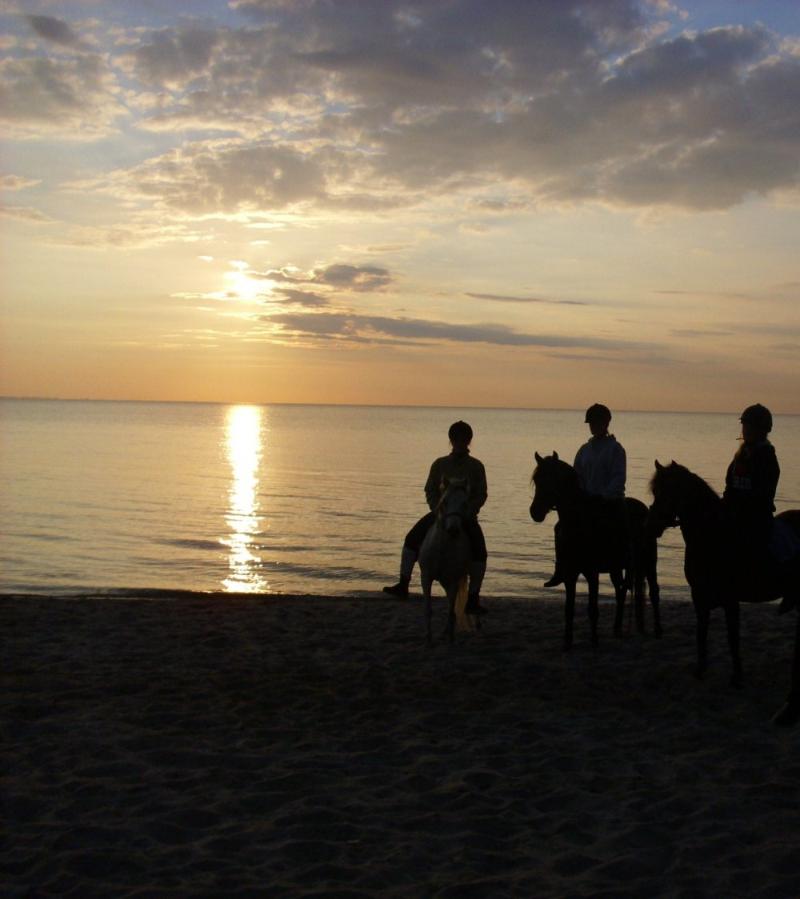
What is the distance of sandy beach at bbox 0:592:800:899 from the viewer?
482cm

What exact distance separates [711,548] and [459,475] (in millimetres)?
3275

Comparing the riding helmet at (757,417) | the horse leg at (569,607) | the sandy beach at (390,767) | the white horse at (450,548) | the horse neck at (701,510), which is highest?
the riding helmet at (757,417)

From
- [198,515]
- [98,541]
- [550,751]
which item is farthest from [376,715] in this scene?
[198,515]

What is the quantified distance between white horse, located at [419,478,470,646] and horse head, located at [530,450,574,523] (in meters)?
0.80

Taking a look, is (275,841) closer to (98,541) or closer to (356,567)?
(356,567)

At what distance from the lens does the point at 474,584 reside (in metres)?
11.4

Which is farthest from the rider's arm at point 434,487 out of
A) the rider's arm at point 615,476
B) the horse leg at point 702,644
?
the horse leg at point 702,644

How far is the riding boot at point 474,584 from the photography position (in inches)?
432

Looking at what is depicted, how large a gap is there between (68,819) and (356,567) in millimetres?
17620

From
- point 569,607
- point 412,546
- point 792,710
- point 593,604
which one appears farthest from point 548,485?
point 792,710

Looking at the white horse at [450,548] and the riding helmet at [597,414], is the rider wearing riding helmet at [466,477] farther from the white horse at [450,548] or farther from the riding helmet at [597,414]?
the riding helmet at [597,414]

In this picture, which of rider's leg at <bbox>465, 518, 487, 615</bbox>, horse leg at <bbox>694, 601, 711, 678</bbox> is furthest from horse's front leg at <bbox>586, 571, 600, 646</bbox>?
horse leg at <bbox>694, 601, 711, 678</bbox>

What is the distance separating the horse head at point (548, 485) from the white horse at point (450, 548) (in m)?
0.80

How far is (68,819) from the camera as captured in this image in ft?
17.9
